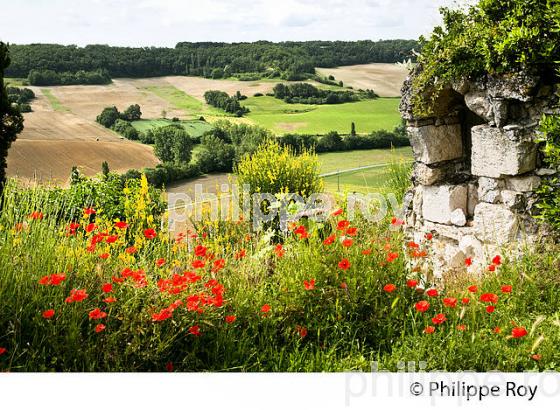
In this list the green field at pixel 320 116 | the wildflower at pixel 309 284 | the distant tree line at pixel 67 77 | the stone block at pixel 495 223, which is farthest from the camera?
the distant tree line at pixel 67 77

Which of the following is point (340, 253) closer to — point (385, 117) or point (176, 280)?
point (176, 280)

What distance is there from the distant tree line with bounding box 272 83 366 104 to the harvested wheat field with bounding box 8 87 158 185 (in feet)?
9.34

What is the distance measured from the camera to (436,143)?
5.54 metres

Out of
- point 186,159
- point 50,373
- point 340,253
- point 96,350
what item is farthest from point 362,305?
point 186,159

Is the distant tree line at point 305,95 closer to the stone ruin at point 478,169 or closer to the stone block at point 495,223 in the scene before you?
the stone ruin at point 478,169

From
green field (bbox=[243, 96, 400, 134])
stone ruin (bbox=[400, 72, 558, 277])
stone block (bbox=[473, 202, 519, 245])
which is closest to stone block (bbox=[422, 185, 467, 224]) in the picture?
stone ruin (bbox=[400, 72, 558, 277])

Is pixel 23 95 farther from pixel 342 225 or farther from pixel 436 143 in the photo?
pixel 342 225

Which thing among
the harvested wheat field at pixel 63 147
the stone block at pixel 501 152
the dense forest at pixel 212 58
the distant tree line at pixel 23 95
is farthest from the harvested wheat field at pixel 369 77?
the stone block at pixel 501 152

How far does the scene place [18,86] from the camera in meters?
11.6

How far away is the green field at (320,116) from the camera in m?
11.6

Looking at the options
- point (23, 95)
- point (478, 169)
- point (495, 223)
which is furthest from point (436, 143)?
point (23, 95)

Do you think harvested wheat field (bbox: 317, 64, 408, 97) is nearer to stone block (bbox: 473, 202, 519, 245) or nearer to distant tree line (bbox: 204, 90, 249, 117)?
distant tree line (bbox: 204, 90, 249, 117)

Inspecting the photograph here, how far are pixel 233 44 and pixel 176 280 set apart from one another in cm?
1076

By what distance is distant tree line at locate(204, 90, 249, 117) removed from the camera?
12.1 meters
